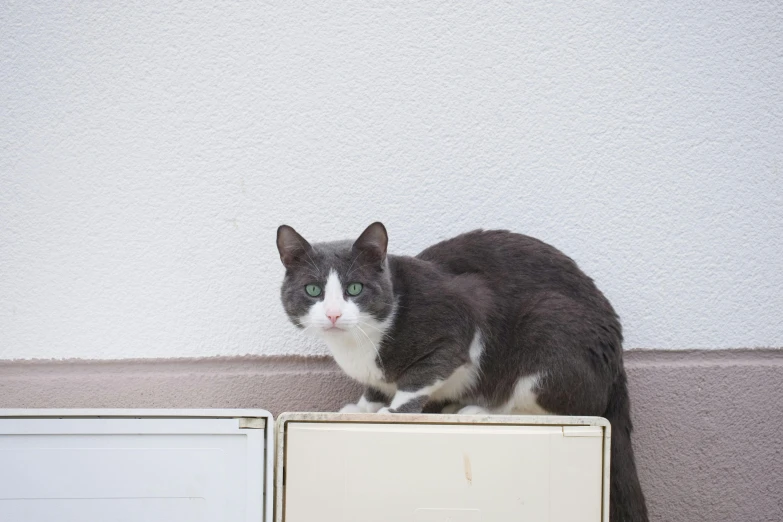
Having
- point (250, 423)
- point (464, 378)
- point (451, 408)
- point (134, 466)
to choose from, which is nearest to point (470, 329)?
point (464, 378)

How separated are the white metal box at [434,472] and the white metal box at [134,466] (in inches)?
2.4

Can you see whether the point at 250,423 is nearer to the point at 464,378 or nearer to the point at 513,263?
the point at 464,378

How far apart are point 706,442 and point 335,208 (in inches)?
44.4

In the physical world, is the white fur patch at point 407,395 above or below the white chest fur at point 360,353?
below

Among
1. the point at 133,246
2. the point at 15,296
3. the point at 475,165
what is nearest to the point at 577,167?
the point at 475,165

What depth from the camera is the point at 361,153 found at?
5.31 ft

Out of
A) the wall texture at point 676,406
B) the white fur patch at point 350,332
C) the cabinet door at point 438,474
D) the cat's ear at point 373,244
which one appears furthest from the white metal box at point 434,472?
the wall texture at point 676,406

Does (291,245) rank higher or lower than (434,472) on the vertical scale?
higher

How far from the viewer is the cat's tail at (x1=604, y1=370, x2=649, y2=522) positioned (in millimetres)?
1312

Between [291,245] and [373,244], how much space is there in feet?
0.58

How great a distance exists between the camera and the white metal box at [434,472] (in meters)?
1.04

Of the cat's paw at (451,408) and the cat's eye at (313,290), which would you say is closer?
the cat's eye at (313,290)

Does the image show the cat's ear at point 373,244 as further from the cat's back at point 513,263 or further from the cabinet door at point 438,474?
the cabinet door at point 438,474

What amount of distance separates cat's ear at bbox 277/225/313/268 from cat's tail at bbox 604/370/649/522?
774mm
